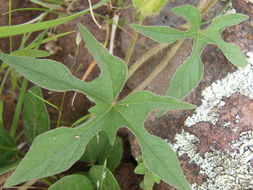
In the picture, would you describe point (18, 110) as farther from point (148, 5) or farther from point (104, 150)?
point (148, 5)

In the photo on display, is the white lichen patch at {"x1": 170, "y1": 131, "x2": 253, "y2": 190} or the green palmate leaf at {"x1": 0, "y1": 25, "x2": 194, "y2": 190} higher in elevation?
the green palmate leaf at {"x1": 0, "y1": 25, "x2": 194, "y2": 190}

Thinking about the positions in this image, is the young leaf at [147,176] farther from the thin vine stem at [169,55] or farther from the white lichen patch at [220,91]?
the thin vine stem at [169,55]

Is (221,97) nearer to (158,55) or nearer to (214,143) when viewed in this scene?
(214,143)

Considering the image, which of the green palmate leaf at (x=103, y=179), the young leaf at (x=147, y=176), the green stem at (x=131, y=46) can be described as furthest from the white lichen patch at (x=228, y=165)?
the green stem at (x=131, y=46)

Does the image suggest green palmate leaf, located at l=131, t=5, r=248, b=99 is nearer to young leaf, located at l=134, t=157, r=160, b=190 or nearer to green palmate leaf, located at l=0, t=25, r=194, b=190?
green palmate leaf, located at l=0, t=25, r=194, b=190

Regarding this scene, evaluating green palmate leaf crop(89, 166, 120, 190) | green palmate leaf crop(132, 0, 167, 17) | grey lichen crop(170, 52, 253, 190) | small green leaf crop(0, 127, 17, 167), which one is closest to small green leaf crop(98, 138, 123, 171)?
green palmate leaf crop(89, 166, 120, 190)

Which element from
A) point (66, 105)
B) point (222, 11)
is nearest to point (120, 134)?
point (66, 105)

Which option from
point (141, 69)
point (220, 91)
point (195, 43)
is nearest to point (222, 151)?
point (220, 91)

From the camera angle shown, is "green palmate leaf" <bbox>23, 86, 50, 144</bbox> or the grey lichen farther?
"green palmate leaf" <bbox>23, 86, 50, 144</bbox>
